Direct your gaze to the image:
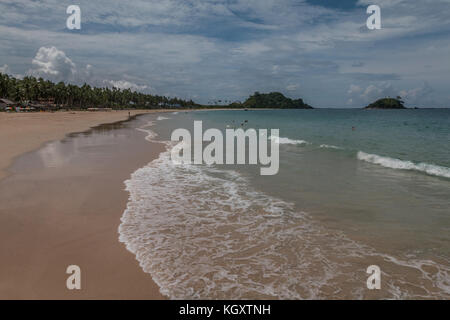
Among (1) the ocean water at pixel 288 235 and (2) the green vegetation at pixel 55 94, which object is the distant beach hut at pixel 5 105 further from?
(1) the ocean water at pixel 288 235

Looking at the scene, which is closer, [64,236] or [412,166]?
[64,236]

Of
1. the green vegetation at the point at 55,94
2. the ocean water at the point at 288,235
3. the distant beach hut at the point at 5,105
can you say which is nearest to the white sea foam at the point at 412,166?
the ocean water at the point at 288,235

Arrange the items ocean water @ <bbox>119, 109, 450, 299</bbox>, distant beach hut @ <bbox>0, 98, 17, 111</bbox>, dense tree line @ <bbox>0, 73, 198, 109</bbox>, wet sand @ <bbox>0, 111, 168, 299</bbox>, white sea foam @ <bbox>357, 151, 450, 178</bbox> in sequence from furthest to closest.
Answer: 1. dense tree line @ <bbox>0, 73, 198, 109</bbox>
2. distant beach hut @ <bbox>0, 98, 17, 111</bbox>
3. white sea foam @ <bbox>357, 151, 450, 178</bbox>
4. ocean water @ <bbox>119, 109, 450, 299</bbox>
5. wet sand @ <bbox>0, 111, 168, 299</bbox>

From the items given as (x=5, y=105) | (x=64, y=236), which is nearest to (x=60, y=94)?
(x=5, y=105)

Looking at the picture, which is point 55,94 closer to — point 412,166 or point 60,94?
point 60,94

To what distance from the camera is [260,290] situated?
4.05 meters

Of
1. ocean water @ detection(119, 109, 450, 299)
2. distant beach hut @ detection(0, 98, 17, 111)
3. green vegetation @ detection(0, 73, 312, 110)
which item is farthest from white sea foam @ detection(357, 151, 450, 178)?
green vegetation @ detection(0, 73, 312, 110)

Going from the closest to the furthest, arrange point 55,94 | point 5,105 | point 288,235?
point 288,235, point 5,105, point 55,94

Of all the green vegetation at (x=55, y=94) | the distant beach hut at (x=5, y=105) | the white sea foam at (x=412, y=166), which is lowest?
the white sea foam at (x=412, y=166)

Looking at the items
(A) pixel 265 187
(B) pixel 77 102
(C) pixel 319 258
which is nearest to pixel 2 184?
(A) pixel 265 187

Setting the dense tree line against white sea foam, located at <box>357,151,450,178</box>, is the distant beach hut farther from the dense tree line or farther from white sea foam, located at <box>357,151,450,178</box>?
white sea foam, located at <box>357,151,450,178</box>

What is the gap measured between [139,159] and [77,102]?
381 feet
